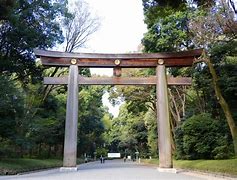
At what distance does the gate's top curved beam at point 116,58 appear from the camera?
19.1 metres

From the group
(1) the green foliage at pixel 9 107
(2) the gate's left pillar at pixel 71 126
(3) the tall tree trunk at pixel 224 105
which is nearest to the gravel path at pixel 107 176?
(2) the gate's left pillar at pixel 71 126

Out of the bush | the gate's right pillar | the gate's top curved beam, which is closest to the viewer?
the gate's right pillar

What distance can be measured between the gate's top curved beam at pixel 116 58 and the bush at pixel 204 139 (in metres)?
4.94

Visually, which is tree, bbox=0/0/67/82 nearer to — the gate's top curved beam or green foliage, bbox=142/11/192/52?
the gate's top curved beam

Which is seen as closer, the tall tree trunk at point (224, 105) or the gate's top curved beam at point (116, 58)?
the tall tree trunk at point (224, 105)

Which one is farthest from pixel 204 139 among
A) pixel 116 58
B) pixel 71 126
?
pixel 71 126

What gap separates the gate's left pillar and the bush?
28.6 ft

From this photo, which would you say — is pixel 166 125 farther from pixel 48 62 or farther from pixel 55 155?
pixel 55 155

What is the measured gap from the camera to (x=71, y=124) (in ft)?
59.7

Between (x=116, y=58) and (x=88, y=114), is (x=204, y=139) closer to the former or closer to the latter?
(x=116, y=58)

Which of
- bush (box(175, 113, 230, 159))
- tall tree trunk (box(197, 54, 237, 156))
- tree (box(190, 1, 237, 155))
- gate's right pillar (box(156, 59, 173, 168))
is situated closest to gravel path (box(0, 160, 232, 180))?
gate's right pillar (box(156, 59, 173, 168))

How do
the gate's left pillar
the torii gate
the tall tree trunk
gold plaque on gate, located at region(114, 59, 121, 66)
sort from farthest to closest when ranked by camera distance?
gold plaque on gate, located at region(114, 59, 121, 66) → the torii gate → the gate's left pillar → the tall tree trunk

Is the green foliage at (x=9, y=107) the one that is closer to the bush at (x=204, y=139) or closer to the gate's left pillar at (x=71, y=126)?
the gate's left pillar at (x=71, y=126)

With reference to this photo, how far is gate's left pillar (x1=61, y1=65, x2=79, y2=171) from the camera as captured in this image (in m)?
17.6
